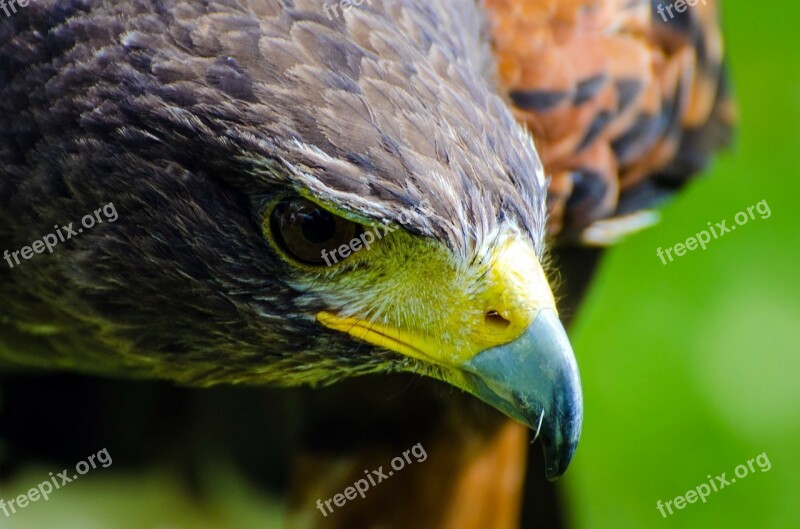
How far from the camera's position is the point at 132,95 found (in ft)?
7.95

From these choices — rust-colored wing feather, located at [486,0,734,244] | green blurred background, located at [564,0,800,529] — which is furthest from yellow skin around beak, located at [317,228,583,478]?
green blurred background, located at [564,0,800,529]

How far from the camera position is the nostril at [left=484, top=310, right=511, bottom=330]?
7.79 feet

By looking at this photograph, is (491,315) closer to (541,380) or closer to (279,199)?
(541,380)

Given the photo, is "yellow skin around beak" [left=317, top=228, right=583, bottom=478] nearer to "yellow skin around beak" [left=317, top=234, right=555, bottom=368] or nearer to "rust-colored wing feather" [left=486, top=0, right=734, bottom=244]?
"yellow skin around beak" [left=317, top=234, right=555, bottom=368]

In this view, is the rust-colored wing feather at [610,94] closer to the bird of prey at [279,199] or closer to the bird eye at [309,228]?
the bird of prey at [279,199]

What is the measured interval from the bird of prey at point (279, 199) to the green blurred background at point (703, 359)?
2.21 m

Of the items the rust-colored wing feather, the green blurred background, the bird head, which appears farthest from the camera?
the green blurred background

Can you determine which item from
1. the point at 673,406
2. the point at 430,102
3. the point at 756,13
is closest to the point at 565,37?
the point at 430,102

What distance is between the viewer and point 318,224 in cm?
234

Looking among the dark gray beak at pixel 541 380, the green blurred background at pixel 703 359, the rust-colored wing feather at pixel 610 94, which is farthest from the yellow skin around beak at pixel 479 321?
the green blurred background at pixel 703 359

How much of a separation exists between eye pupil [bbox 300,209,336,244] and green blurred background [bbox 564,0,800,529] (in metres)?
2.42

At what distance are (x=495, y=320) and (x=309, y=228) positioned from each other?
392mm

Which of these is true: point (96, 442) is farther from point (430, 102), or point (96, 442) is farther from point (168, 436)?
point (430, 102)

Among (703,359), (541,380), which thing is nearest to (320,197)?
(541,380)
